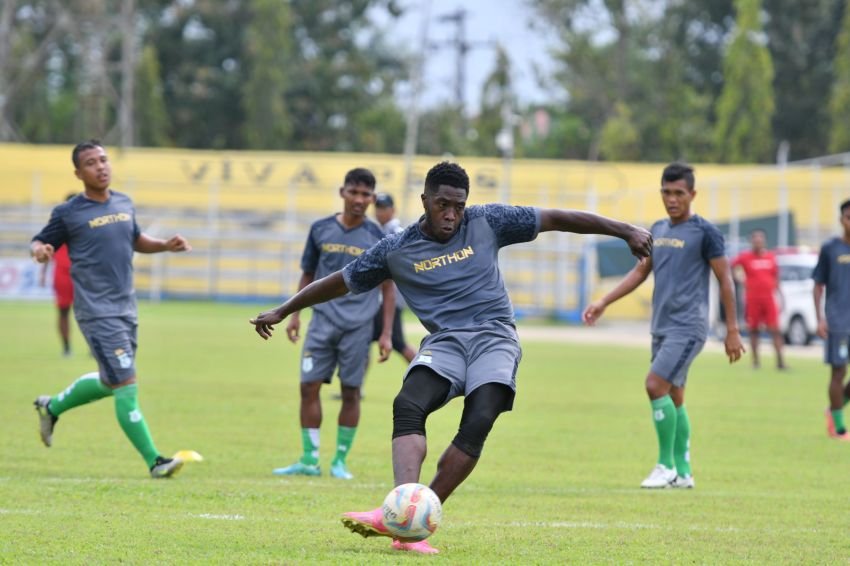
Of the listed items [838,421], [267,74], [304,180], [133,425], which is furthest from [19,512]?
[267,74]

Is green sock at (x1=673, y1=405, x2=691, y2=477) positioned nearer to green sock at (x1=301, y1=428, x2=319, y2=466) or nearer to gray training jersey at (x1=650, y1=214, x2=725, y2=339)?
gray training jersey at (x1=650, y1=214, x2=725, y2=339)

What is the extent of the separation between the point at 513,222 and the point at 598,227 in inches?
17.7

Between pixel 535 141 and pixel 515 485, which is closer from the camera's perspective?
pixel 515 485

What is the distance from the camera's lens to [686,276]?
433 inches

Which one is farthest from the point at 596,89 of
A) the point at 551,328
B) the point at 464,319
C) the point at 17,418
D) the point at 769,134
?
the point at 464,319

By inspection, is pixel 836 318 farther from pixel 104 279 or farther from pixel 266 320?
pixel 266 320

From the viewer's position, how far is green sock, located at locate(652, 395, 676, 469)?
10859 mm

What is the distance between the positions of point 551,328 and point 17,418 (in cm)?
2451

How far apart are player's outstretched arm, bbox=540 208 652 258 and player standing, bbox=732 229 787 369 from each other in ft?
57.7

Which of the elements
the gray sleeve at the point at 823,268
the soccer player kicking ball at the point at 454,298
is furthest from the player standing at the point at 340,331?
the gray sleeve at the point at 823,268

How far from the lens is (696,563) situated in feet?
23.8

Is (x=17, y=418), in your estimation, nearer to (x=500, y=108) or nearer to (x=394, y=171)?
(x=394, y=171)

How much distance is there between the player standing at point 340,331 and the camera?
435 inches

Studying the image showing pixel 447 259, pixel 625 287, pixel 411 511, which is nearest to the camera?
pixel 411 511
